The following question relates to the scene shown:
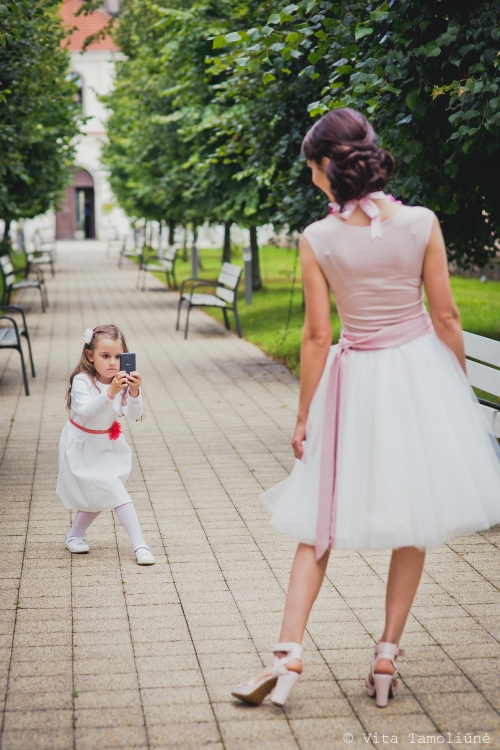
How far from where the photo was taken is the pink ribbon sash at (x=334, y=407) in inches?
131

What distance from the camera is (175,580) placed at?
4.88 metres

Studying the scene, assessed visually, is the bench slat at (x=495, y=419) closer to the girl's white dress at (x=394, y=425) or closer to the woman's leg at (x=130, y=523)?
the woman's leg at (x=130, y=523)

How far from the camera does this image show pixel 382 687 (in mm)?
3416

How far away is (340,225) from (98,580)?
2454 millimetres

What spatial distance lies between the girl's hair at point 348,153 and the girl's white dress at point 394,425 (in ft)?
0.40

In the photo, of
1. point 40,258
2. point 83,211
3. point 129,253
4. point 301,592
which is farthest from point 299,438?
point 83,211

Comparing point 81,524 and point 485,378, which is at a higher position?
point 485,378

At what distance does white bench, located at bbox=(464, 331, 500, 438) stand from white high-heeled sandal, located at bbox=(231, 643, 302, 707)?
10.1 ft

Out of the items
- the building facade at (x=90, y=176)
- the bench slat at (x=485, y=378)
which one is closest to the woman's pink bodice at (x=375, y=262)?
the bench slat at (x=485, y=378)

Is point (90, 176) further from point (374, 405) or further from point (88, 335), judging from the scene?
point (374, 405)

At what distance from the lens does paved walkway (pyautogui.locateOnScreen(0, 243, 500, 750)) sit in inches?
131

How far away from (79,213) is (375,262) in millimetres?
65551

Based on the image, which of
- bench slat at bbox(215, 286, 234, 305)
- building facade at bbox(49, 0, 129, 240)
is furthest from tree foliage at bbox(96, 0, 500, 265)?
building facade at bbox(49, 0, 129, 240)

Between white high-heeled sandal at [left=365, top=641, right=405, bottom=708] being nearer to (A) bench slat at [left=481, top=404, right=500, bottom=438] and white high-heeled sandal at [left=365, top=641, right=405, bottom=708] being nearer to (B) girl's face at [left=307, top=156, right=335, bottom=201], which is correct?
(B) girl's face at [left=307, top=156, right=335, bottom=201]
